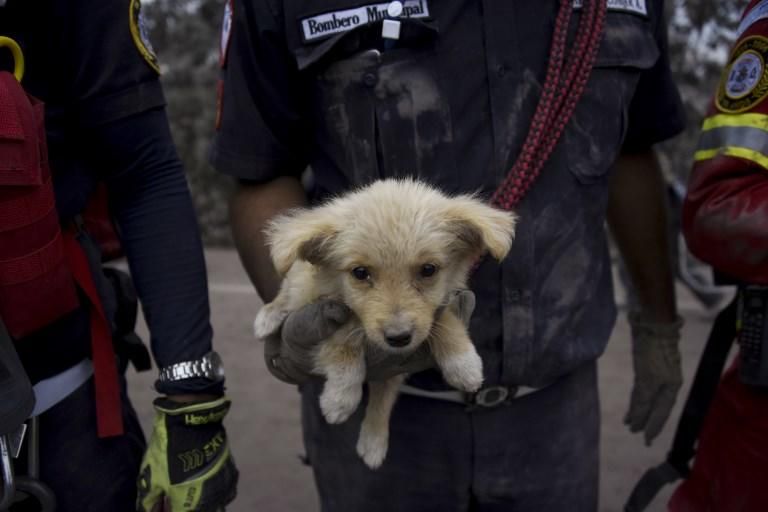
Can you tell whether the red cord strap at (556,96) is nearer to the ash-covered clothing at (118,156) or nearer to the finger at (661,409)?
the ash-covered clothing at (118,156)

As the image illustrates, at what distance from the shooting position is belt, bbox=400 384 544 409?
6.80 ft

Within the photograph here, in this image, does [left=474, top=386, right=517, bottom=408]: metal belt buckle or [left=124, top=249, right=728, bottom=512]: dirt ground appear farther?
[left=124, top=249, right=728, bottom=512]: dirt ground

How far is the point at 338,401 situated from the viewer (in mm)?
1791

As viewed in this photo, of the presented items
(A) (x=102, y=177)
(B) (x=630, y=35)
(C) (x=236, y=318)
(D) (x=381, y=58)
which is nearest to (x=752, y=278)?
(B) (x=630, y=35)

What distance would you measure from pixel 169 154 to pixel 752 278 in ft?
4.78

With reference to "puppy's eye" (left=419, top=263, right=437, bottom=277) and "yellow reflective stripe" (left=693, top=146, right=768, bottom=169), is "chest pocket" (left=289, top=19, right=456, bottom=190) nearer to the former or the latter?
"puppy's eye" (left=419, top=263, right=437, bottom=277)

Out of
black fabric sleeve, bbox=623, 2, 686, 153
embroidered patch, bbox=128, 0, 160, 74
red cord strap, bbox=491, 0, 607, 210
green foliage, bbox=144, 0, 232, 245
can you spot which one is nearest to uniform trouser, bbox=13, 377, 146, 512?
embroidered patch, bbox=128, 0, 160, 74

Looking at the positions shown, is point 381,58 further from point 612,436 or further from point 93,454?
point 612,436

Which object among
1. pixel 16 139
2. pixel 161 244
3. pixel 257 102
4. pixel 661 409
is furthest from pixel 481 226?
pixel 661 409

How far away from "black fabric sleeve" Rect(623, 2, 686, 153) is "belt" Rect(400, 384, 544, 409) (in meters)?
0.82

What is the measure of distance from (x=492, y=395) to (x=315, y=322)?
56 centimetres

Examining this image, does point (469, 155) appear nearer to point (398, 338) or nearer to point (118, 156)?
point (398, 338)

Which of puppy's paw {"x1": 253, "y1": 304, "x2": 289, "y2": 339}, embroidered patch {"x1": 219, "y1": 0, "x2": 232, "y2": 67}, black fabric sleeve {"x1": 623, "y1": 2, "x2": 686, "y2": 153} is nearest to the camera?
puppy's paw {"x1": 253, "y1": 304, "x2": 289, "y2": 339}

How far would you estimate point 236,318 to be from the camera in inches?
273
